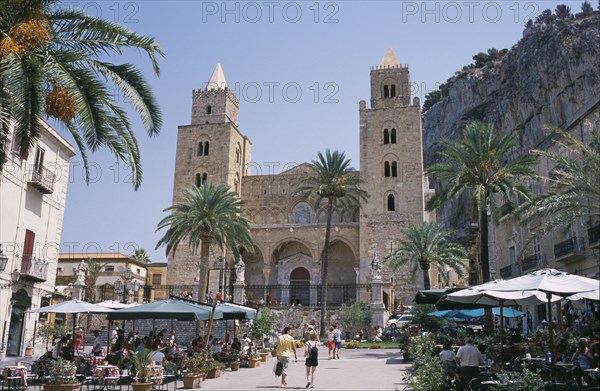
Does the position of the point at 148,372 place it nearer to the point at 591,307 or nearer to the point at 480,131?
the point at 480,131

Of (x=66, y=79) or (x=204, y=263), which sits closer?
(x=66, y=79)

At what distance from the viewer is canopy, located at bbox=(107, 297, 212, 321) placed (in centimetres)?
1339

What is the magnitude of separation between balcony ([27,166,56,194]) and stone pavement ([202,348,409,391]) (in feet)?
36.9

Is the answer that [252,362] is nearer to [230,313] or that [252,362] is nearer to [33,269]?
[230,313]

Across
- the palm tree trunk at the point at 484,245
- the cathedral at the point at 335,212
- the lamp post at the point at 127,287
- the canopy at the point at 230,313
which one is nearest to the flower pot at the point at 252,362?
the canopy at the point at 230,313

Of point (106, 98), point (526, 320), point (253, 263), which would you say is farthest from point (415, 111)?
point (106, 98)

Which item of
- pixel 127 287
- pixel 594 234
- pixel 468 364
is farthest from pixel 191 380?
pixel 127 287

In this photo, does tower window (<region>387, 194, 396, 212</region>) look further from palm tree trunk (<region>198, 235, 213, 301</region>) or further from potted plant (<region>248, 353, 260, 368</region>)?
potted plant (<region>248, 353, 260, 368</region>)

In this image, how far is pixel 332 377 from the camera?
14461 millimetres

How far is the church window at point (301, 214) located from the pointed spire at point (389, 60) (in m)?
14.0

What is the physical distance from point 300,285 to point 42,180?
24.2 metres

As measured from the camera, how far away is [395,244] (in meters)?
42.6

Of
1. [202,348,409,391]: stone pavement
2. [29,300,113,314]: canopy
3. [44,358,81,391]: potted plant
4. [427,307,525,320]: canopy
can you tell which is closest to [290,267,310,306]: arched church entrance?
[202,348,409,391]: stone pavement

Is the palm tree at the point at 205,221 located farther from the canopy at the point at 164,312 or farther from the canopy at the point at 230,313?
the canopy at the point at 164,312
